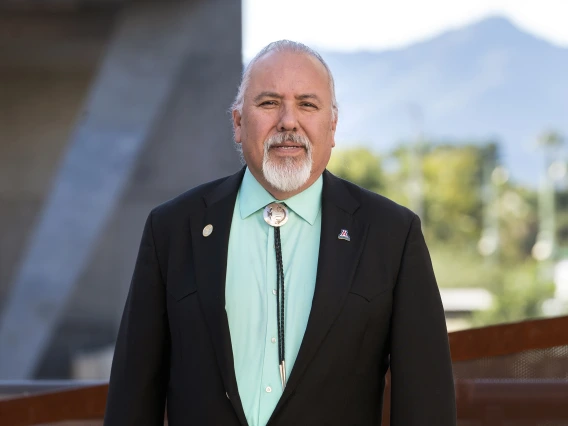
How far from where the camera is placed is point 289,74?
2.76m

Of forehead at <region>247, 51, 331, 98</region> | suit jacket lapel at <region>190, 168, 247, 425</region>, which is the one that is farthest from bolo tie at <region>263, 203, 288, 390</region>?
forehead at <region>247, 51, 331, 98</region>

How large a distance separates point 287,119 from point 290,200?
0.79ft

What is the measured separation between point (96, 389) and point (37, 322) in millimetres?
7537

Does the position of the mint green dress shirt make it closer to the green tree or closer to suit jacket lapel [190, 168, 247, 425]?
suit jacket lapel [190, 168, 247, 425]

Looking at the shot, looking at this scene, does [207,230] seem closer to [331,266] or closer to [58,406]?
[331,266]

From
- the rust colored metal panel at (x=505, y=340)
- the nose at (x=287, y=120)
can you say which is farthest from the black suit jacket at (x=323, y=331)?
the rust colored metal panel at (x=505, y=340)

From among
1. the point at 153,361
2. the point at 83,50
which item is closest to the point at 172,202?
the point at 153,361

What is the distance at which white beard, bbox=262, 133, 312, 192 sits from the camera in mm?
2730

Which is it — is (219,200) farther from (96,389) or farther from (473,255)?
(473,255)

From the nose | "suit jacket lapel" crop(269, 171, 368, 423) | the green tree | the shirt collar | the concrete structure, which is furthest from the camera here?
the green tree

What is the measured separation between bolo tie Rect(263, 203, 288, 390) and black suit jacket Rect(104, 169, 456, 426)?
7 centimetres

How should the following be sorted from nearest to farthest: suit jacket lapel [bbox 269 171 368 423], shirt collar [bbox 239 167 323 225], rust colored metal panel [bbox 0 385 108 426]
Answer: suit jacket lapel [bbox 269 171 368 423], shirt collar [bbox 239 167 323 225], rust colored metal panel [bbox 0 385 108 426]

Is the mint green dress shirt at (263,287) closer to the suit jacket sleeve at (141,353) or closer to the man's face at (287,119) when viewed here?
the man's face at (287,119)

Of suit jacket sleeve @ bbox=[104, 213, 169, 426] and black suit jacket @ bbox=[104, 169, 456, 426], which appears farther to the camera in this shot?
suit jacket sleeve @ bbox=[104, 213, 169, 426]
